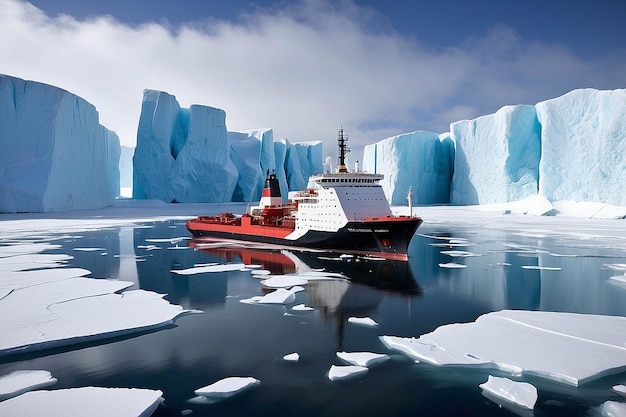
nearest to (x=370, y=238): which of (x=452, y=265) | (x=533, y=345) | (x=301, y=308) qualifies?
(x=452, y=265)

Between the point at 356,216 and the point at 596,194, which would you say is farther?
the point at 596,194

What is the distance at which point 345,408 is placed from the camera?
9.77 feet

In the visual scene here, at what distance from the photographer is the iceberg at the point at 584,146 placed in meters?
20.4

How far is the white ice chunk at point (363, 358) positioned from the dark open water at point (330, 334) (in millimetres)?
96

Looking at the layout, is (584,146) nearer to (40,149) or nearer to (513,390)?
(513,390)

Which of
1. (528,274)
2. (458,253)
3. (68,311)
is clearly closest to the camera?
(68,311)

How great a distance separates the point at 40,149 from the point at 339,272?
2541 cm

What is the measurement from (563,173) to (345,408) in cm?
2470

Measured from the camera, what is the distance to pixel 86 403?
2.95 metres

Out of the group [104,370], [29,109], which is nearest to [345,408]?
[104,370]

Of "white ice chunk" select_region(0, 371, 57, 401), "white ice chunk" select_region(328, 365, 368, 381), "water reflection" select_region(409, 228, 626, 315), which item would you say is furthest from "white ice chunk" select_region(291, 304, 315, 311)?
"white ice chunk" select_region(0, 371, 57, 401)

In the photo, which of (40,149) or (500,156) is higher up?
(40,149)

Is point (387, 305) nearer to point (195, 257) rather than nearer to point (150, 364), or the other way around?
point (150, 364)

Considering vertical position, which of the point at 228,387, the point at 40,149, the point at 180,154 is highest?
the point at 180,154
